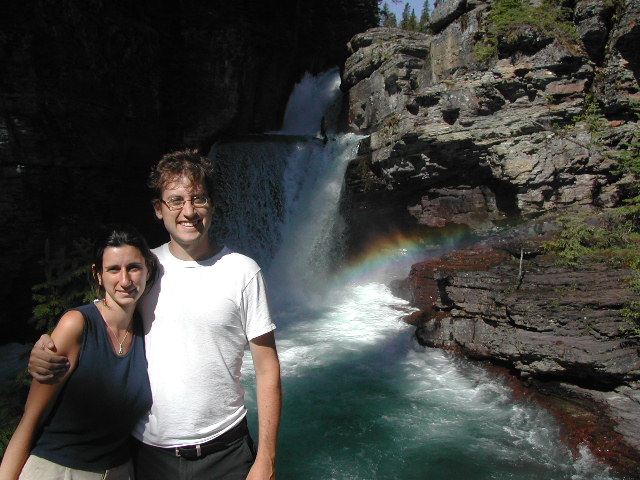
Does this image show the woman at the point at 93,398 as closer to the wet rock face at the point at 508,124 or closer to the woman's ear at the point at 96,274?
the woman's ear at the point at 96,274

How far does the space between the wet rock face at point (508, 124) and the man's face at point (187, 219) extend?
9.09m

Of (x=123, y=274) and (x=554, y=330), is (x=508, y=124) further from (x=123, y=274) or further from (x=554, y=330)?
(x=123, y=274)

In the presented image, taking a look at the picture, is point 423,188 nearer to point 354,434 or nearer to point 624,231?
point 624,231

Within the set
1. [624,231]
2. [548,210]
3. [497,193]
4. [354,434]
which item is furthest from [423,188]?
[354,434]

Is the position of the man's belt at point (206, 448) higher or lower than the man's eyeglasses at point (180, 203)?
lower

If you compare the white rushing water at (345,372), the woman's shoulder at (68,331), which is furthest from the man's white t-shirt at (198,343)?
the white rushing water at (345,372)

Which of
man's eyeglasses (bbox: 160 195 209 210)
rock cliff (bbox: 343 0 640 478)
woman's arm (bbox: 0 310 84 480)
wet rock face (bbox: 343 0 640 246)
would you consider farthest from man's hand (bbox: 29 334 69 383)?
wet rock face (bbox: 343 0 640 246)

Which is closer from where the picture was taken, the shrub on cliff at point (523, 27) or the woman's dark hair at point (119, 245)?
the woman's dark hair at point (119, 245)

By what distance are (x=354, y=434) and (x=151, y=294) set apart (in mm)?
4723

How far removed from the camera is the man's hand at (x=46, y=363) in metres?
1.68

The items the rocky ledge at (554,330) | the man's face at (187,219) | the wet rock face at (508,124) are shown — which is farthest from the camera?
the wet rock face at (508,124)

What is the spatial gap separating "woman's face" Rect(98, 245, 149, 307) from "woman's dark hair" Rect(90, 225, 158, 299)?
0.06 feet

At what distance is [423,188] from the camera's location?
1174 centimetres

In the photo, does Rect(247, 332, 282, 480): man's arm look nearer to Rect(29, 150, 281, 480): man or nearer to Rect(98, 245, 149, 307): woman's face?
Rect(29, 150, 281, 480): man
